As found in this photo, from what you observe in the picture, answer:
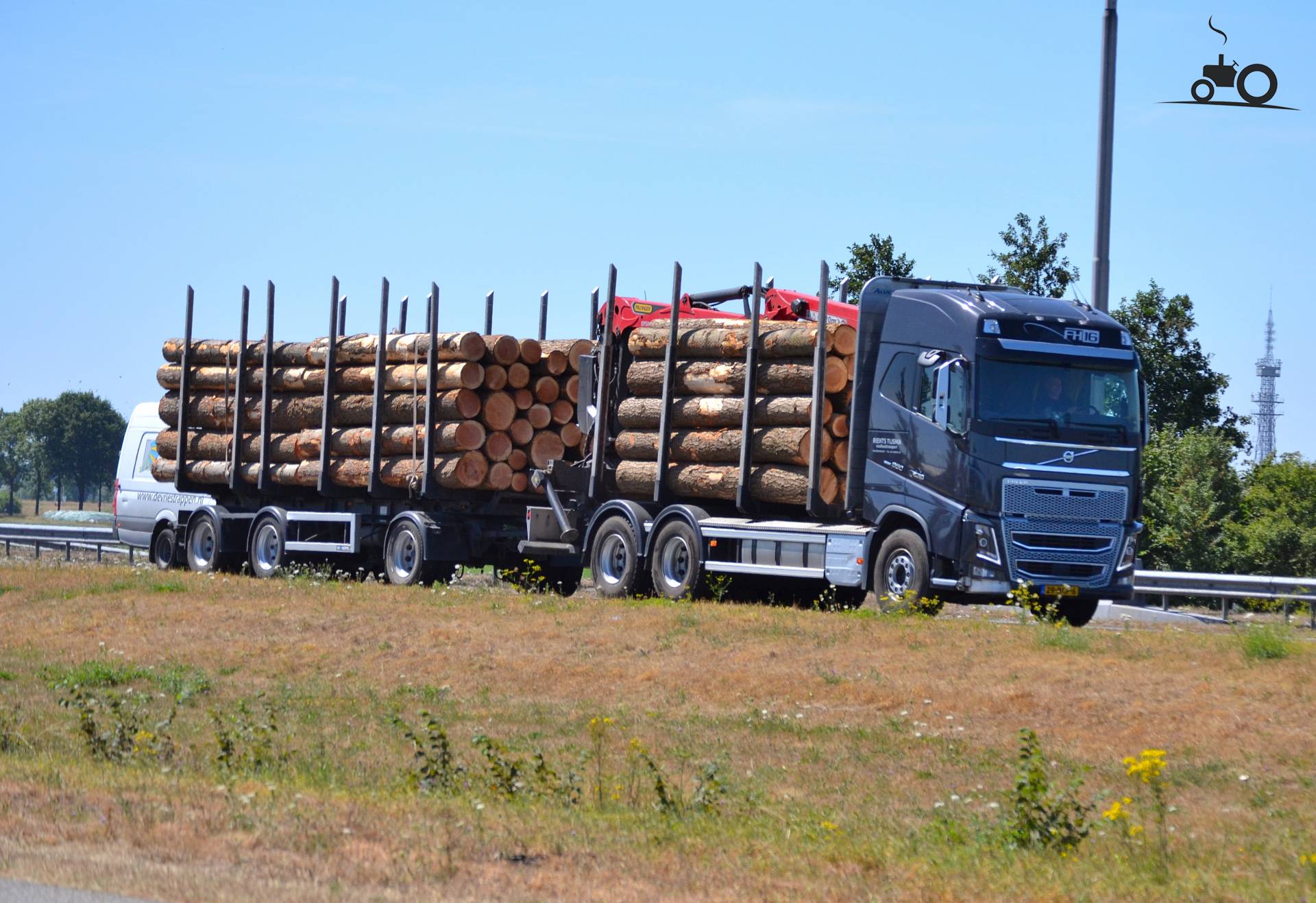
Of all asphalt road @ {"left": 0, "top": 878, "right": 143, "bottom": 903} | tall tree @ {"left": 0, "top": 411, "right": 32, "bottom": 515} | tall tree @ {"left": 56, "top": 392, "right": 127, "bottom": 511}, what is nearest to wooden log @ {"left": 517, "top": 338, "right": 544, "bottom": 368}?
asphalt road @ {"left": 0, "top": 878, "right": 143, "bottom": 903}

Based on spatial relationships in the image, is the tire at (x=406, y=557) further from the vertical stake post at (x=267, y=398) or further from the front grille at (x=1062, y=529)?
the front grille at (x=1062, y=529)

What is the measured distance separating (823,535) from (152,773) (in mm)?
9917

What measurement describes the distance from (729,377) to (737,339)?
18.4 inches

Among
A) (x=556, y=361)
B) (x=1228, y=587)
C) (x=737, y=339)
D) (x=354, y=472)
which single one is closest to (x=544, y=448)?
(x=556, y=361)

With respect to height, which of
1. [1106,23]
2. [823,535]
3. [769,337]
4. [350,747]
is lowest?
[350,747]

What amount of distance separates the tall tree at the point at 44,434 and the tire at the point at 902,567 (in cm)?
12408

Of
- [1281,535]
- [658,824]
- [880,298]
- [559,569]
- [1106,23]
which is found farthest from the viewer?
[1281,535]

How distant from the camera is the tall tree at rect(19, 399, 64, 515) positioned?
435ft

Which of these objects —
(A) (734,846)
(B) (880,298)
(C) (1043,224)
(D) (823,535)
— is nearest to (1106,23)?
(B) (880,298)

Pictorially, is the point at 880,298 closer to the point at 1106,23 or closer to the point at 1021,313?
the point at 1021,313

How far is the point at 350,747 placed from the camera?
1205 cm

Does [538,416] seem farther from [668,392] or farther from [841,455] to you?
[841,455]

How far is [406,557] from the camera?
78.9ft

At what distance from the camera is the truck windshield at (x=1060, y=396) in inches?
677
